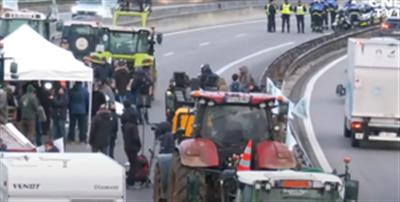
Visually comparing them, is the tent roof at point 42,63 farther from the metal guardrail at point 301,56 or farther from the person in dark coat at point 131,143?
the metal guardrail at point 301,56

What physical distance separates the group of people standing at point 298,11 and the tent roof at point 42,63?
118 feet

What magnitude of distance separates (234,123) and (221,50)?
1543 inches

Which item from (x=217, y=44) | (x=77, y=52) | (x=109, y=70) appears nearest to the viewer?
(x=109, y=70)

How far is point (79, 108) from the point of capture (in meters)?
32.3

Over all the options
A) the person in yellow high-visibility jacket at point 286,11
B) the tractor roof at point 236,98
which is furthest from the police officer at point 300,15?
the tractor roof at point 236,98

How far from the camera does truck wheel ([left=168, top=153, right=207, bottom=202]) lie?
19.4m

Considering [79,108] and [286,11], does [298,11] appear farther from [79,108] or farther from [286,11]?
[79,108]

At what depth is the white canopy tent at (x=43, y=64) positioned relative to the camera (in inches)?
1230

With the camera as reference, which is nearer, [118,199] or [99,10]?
[118,199]

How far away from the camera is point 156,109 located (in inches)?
1561

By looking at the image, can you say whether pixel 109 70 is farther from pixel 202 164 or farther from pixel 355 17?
pixel 355 17

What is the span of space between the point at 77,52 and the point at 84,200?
1017 inches

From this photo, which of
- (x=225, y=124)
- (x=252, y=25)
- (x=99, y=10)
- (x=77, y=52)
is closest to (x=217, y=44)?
(x=99, y=10)

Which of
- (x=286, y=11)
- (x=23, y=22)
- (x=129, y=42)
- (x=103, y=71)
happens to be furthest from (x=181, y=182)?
(x=286, y=11)
